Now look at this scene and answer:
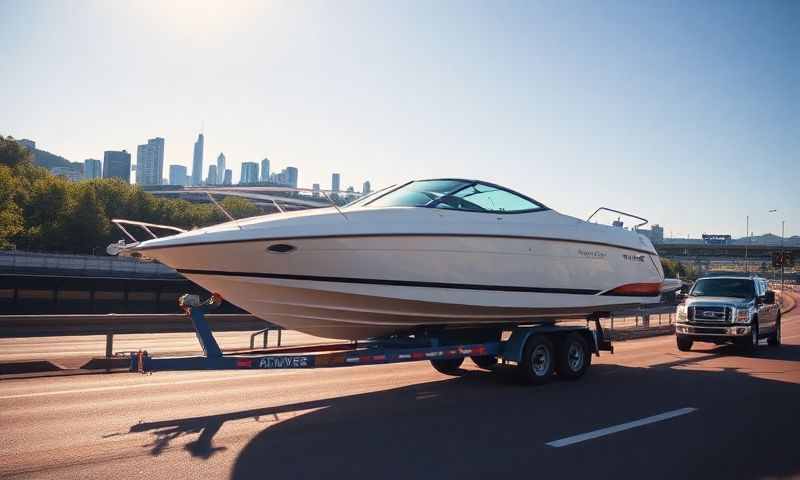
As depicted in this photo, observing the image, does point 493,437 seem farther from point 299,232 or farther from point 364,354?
point 299,232

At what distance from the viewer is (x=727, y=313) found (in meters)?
15.4

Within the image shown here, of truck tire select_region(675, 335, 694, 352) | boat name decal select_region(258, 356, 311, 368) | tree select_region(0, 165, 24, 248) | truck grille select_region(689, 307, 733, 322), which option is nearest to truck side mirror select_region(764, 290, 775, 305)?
truck grille select_region(689, 307, 733, 322)

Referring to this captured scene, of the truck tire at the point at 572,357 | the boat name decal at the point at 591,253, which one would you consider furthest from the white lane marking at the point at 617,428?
the boat name decal at the point at 591,253

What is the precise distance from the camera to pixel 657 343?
60.4ft

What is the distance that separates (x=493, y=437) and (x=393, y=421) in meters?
1.18

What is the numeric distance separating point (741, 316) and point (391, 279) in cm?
1088

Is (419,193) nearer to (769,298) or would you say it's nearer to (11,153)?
A: (769,298)

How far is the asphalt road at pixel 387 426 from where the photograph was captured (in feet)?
17.8

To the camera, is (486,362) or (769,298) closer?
(486,362)

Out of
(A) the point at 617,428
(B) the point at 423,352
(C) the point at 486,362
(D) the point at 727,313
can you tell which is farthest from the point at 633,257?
(A) the point at 617,428

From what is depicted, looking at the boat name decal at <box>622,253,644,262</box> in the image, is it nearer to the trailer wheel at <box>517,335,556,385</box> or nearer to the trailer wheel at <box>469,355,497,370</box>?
the trailer wheel at <box>517,335,556,385</box>

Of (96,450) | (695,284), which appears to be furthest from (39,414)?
(695,284)

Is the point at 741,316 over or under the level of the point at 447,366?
over

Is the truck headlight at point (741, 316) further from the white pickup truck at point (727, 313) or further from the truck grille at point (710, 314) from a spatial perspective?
the truck grille at point (710, 314)
